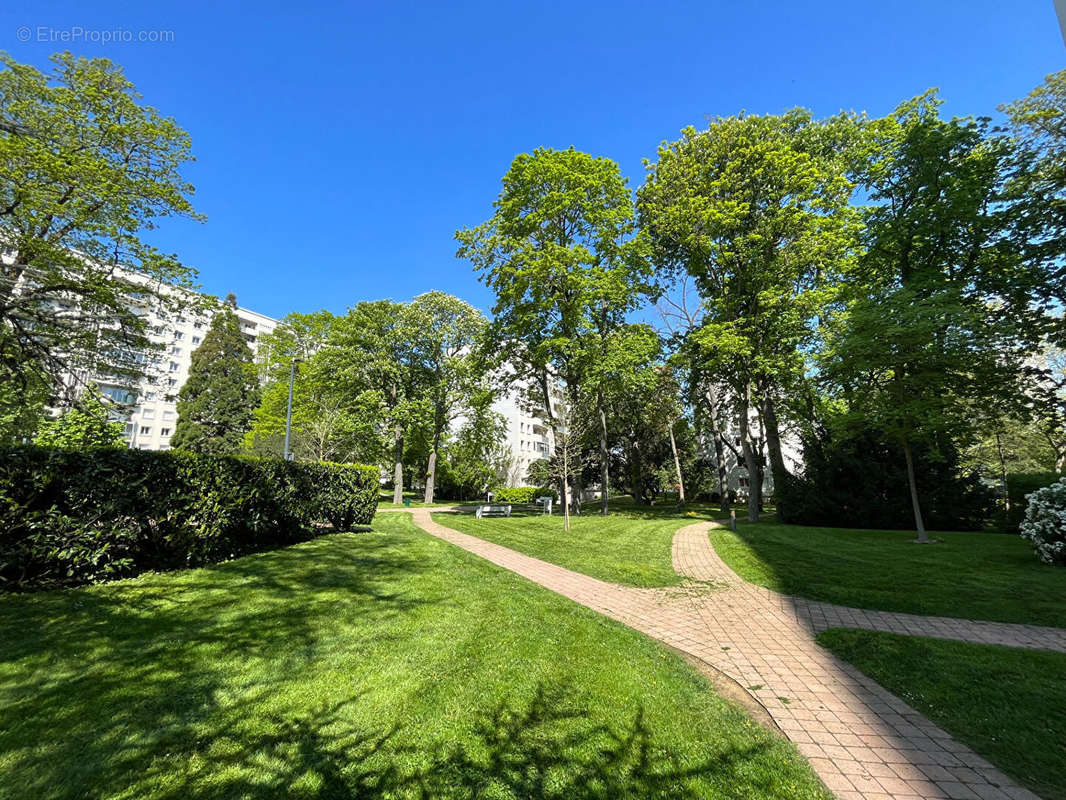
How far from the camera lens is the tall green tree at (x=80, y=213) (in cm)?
946

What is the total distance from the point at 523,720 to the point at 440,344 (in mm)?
25986

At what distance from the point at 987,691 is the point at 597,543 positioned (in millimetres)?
8815

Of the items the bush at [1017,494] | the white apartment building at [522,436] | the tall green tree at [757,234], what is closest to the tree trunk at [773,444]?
the tall green tree at [757,234]

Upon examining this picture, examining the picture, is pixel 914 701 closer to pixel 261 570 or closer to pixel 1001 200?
pixel 261 570

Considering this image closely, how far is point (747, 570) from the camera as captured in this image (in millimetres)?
8883

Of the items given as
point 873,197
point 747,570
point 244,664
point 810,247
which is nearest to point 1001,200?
point 873,197

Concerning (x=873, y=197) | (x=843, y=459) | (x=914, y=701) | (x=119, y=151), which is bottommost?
(x=914, y=701)

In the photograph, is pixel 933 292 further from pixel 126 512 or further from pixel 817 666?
pixel 126 512

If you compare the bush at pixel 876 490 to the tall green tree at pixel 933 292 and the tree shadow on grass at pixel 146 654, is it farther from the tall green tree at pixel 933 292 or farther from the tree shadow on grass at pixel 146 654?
the tree shadow on grass at pixel 146 654

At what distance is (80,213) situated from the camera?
1030 centimetres

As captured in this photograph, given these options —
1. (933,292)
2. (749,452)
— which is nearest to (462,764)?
(933,292)

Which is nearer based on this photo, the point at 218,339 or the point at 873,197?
the point at 873,197

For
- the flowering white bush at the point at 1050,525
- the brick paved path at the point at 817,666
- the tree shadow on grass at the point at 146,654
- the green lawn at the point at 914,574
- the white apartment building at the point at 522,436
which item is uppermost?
the white apartment building at the point at 522,436

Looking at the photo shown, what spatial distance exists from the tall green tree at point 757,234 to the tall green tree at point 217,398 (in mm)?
35441
